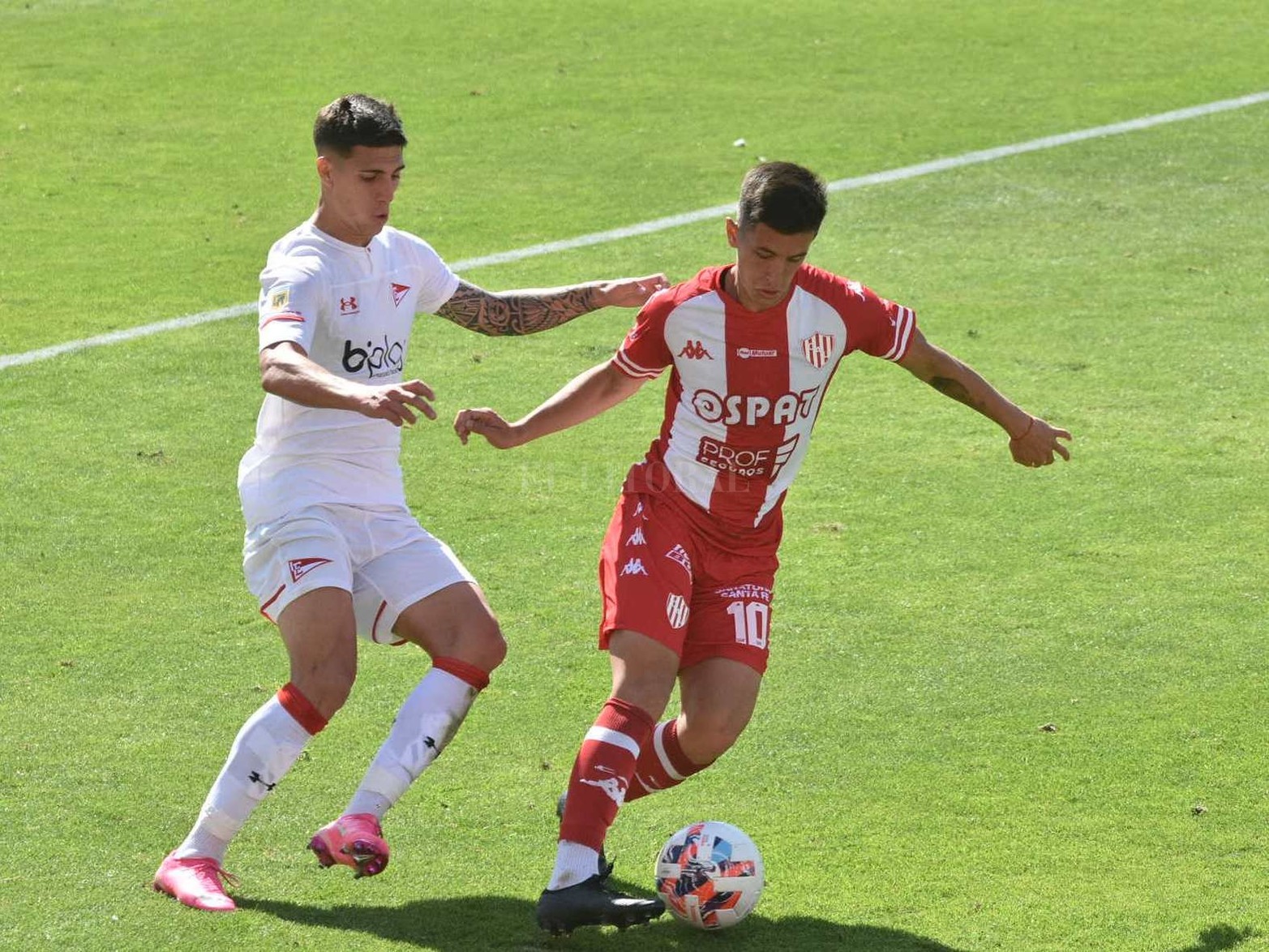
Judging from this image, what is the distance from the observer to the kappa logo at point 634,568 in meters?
5.56

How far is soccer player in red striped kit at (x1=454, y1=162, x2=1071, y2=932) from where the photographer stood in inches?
215

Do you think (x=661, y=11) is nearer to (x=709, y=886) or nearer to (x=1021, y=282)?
(x=1021, y=282)

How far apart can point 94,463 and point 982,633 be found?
15.1ft

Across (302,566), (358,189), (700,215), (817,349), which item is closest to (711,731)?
(817,349)

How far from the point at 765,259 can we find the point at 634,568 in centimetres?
101

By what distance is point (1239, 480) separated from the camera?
9000 millimetres

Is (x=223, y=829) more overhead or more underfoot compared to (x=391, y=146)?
more underfoot

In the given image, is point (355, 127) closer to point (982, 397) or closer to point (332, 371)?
point (332, 371)

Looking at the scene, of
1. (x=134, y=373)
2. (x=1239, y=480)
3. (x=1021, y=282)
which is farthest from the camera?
(x=1021, y=282)

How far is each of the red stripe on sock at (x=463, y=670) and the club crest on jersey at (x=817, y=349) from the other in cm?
140

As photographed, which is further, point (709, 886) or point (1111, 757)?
point (1111, 757)

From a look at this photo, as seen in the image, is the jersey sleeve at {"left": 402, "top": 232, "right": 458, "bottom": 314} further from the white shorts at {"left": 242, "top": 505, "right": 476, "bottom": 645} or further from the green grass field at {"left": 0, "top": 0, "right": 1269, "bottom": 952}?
the green grass field at {"left": 0, "top": 0, "right": 1269, "bottom": 952}

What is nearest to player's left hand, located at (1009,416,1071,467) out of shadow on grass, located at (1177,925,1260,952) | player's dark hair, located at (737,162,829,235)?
player's dark hair, located at (737,162,829,235)

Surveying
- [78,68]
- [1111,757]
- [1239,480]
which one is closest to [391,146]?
[1111,757]
